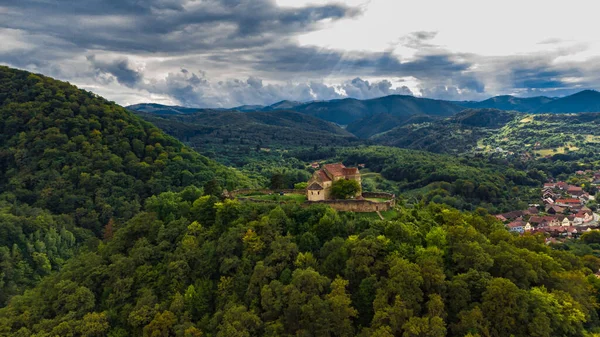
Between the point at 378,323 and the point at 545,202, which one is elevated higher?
the point at 378,323

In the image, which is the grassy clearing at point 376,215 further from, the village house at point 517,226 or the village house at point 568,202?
the village house at point 568,202

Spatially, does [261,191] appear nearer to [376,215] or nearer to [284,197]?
[284,197]

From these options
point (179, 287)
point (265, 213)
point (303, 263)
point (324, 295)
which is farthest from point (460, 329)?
point (179, 287)

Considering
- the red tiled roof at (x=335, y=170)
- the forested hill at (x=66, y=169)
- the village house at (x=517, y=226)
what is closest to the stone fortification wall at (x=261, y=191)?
the red tiled roof at (x=335, y=170)

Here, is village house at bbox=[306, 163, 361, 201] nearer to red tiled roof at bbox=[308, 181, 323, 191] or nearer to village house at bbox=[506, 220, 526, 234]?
red tiled roof at bbox=[308, 181, 323, 191]

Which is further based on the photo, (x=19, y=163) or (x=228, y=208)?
(x=19, y=163)

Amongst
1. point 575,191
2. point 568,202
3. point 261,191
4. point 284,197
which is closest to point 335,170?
point 284,197

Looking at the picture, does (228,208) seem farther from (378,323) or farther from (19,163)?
(19,163)

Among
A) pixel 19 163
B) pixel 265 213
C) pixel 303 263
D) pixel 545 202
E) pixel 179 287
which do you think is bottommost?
pixel 545 202
